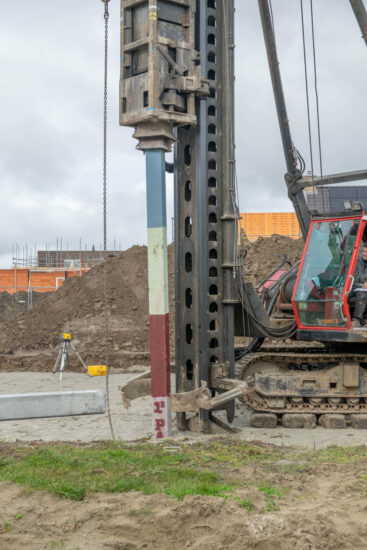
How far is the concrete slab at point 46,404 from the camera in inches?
172

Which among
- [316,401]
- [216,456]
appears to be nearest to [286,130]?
[316,401]

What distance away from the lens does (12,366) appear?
54.7 feet

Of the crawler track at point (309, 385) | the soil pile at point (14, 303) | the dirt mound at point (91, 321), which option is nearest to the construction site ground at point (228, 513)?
the crawler track at point (309, 385)

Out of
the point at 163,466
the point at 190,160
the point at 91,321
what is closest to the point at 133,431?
the point at 163,466

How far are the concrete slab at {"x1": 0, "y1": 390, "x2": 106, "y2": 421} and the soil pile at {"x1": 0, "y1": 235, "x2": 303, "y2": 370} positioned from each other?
1201cm

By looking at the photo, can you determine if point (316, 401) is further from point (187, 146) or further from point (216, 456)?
point (187, 146)

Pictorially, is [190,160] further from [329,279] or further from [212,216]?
[329,279]

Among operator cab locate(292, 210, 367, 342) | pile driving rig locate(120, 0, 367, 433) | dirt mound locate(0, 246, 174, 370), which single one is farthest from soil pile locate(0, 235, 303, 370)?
operator cab locate(292, 210, 367, 342)

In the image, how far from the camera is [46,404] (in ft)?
14.4

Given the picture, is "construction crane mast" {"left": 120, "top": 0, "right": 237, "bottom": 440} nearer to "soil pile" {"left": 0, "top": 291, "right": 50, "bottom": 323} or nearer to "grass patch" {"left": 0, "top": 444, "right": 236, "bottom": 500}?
"grass patch" {"left": 0, "top": 444, "right": 236, "bottom": 500}

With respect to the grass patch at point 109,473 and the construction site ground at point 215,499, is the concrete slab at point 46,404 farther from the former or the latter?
the grass patch at point 109,473

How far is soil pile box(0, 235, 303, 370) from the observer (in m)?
17.0

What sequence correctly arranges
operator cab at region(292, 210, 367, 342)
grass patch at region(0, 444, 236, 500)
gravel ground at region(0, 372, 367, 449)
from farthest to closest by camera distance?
operator cab at region(292, 210, 367, 342) → gravel ground at region(0, 372, 367, 449) → grass patch at region(0, 444, 236, 500)

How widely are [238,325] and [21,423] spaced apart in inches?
138
